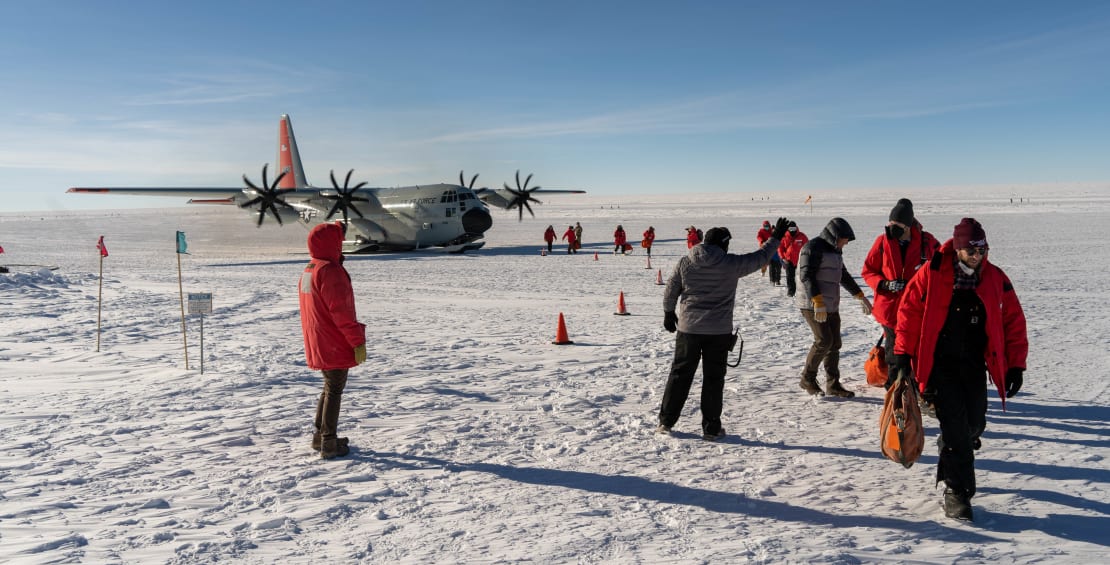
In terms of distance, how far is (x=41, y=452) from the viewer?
17.7ft

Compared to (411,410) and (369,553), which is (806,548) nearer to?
(369,553)

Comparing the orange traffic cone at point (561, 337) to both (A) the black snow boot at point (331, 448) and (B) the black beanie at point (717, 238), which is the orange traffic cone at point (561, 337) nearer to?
(B) the black beanie at point (717, 238)

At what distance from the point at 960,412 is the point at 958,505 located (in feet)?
1.92

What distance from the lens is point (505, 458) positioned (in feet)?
17.4

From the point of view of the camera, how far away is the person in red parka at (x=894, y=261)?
18.8ft

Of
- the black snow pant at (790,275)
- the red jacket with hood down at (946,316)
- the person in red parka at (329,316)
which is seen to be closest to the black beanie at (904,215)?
the red jacket with hood down at (946,316)

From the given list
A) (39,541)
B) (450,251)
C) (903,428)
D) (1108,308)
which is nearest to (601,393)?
(903,428)

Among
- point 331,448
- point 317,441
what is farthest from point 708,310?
point 317,441

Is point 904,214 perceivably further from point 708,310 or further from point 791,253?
point 791,253

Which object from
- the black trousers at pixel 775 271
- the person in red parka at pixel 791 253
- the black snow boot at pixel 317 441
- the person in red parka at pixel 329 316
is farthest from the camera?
the black trousers at pixel 775 271

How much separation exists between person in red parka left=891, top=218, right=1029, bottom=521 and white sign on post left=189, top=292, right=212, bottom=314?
7360 millimetres

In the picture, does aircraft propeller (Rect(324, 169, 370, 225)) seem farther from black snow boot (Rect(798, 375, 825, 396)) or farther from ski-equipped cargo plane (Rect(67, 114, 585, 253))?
black snow boot (Rect(798, 375, 825, 396))

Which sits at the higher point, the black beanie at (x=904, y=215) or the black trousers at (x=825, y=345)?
the black beanie at (x=904, y=215)

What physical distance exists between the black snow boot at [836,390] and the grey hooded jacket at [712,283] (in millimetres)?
2088
